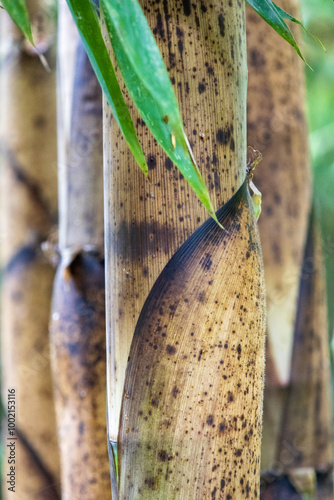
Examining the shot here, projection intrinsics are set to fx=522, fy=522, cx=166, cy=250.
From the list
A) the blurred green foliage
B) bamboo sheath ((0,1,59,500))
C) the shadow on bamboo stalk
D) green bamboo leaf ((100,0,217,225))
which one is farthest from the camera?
the blurred green foliage

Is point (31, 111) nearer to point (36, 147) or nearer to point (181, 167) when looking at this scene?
point (36, 147)

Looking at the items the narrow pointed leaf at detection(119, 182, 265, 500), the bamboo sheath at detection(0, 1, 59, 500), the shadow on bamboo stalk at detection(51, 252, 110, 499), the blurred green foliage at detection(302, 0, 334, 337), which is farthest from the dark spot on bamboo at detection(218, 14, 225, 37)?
the blurred green foliage at detection(302, 0, 334, 337)

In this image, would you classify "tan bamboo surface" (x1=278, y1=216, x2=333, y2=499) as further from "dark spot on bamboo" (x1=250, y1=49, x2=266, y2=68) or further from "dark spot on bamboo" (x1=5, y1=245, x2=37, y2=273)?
"dark spot on bamboo" (x1=5, y1=245, x2=37, y2=273)

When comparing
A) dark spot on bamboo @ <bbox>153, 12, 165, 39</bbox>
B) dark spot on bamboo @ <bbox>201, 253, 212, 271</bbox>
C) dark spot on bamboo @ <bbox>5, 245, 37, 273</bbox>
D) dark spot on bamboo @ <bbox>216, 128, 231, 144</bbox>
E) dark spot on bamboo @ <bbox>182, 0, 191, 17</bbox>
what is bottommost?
dark spot on bamboo @ <bbox>201, 253, 212, 271</bbox>

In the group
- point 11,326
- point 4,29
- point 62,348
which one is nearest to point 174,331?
point 62,348

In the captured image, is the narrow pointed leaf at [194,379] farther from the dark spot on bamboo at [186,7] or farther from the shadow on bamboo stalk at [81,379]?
the shadow on bamboo stalk at [81,379]

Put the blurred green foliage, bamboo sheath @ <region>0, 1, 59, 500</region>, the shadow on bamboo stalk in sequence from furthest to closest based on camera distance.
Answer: the blurred green foliage < bamboo sheath @ <region>0, 1, 59, 500</region> < the shadow on bamboo stalk

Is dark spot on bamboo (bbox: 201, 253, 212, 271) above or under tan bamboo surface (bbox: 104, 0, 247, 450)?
under

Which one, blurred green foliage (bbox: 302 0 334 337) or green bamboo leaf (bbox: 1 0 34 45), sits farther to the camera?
blurred green foliage (bbox: 302 0 334 337)
